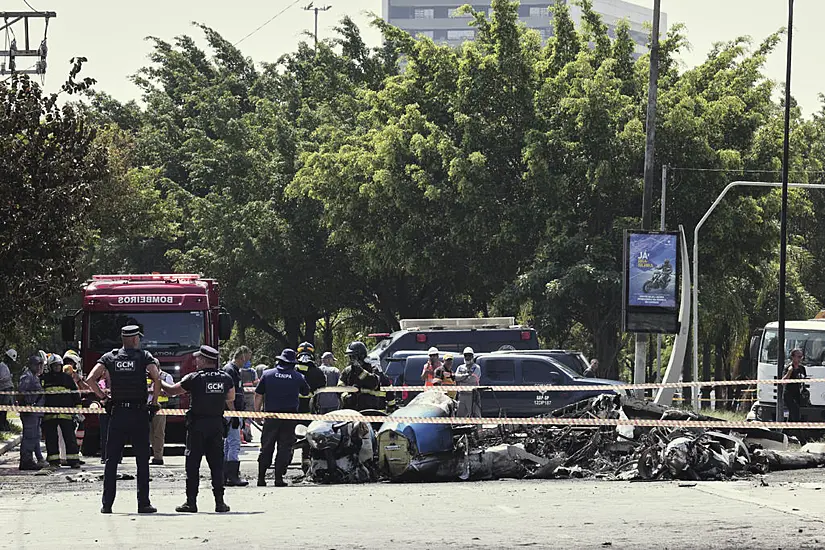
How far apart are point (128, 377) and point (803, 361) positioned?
67.7 ft

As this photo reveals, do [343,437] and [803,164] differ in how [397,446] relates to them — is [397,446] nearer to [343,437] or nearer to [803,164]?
[343,437]

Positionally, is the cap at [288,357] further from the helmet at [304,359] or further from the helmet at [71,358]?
the helmet at [71,358]

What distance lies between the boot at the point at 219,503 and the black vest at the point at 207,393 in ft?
2.33

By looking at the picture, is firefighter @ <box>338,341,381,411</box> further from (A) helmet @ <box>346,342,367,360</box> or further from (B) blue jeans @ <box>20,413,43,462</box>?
(B) blue jeans @ <box>20,413,43,462</box>

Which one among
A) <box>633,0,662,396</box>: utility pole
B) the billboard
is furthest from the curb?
<box>633,0,662,396</box>: utility pole

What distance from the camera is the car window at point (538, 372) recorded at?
27.5m

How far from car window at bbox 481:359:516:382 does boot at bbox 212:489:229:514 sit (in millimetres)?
14207

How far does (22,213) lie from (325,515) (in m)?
12.4

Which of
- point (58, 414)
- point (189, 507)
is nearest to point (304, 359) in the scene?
point (58, 414)

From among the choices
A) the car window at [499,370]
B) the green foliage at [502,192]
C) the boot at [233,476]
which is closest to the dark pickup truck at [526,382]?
the car window at [499,370]

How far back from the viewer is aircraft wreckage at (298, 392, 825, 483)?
17281 millimetres

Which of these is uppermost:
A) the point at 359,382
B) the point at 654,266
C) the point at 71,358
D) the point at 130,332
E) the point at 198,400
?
the point at 654,266

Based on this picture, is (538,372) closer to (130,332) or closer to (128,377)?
(130,332)

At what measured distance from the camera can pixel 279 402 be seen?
55.0ft
